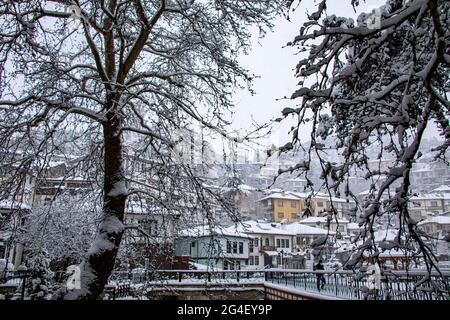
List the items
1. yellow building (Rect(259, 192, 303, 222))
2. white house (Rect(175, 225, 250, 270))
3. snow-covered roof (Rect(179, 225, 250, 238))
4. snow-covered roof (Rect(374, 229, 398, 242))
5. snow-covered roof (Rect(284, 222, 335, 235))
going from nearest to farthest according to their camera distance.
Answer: snow-covered roof (Rect(374, 229, 398, 242))
white house (Rect(175, 225, 250, 270))
snow-covered roof (Rect(179, 225, 250, 238))
snow-covered roof (Rect(284, 222, 335, 235))
yellow building (Rect(259, 192, 303, 222))

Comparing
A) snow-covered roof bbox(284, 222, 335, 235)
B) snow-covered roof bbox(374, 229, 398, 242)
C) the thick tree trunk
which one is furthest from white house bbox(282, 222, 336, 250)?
the thick tree trunk

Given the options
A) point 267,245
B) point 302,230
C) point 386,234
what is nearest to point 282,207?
point 302,230

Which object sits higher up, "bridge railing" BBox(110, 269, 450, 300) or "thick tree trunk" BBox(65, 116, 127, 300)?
"thick tree trunk" BBox(65, 116, 127, 300)

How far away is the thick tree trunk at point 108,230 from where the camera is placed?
20.7 ft

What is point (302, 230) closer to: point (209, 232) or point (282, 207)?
point (282, 207)

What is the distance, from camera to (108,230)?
667 cm

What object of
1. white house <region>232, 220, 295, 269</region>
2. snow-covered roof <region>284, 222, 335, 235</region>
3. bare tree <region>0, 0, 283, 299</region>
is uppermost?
bare tree <region>0, 0, 283, 299</region>

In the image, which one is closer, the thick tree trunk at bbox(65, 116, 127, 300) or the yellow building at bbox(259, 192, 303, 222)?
the thick tree trunk at bbox(65, 116, 127, 300)

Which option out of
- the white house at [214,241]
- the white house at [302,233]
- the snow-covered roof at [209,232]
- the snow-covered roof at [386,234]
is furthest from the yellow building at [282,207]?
the snow-covered roof at [209,232]

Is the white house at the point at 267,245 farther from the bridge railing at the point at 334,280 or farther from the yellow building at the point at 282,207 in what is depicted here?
the yellow building at the point at 282,207

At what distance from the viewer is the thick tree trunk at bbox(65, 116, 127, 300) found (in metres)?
6.30

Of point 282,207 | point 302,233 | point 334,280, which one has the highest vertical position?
point 282,207

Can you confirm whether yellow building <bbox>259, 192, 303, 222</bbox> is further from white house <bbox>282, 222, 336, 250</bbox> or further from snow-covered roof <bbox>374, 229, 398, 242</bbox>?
snow-covered roof <bbox>374, 229, 398, 242</bbox>
